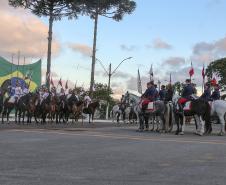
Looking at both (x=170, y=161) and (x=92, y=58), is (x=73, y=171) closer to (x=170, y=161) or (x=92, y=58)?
(x=170, y=161)

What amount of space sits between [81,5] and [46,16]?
11.7 feet

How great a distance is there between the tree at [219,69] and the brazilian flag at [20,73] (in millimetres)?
54578

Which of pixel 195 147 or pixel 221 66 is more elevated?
pixel 221 66

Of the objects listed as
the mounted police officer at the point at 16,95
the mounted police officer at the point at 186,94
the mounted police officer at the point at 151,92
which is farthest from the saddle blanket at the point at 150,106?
the mounted police officer at the point at 16,95

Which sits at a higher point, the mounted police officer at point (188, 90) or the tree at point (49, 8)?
the tree at point (49, 8)

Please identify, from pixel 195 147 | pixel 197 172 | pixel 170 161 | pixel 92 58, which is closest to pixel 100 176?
pixel 197 172

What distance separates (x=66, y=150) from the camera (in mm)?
14836

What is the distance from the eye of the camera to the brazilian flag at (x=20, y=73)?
156ft

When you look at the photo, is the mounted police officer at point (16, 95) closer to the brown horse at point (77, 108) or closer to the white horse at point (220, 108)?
the brown horse at point (77, 108)

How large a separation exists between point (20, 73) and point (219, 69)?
5864 cm

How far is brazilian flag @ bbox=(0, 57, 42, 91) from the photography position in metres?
47.5

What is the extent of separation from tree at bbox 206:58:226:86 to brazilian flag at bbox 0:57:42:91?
54578 mm

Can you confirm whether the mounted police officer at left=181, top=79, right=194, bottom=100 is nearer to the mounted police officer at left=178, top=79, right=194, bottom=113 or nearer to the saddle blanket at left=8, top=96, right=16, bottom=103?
the mounted police officer at left=178, top=79, right=194, bottom=113

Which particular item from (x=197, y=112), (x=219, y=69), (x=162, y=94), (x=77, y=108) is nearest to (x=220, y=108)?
(x=197, y=112)
